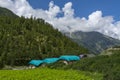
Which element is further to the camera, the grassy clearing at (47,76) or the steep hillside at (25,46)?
the steep hillside at (25,46)

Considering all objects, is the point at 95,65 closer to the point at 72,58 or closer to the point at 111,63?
the point at 111,63

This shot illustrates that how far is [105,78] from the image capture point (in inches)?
1204

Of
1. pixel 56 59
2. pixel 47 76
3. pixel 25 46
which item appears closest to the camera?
pixel 47 76

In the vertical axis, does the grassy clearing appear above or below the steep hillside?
below

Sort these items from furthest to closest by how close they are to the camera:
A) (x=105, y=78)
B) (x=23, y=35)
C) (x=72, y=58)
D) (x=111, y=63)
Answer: (x=23, y=35)
(x=72, y=58)
(x=111, y=63)
(x=105, y=78)

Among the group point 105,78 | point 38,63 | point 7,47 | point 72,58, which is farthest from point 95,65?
point 7,47

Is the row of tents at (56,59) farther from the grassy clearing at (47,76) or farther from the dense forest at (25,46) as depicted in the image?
the grassy clearing at (47,76)

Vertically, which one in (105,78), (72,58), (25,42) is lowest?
(105,78)

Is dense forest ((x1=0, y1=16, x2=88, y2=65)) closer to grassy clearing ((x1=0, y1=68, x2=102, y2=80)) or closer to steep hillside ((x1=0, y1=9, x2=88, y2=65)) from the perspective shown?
steep hillside ((x1=0, y1=9, x2=88, y2=65))

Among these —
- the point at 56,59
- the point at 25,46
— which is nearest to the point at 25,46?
the point at 25,46

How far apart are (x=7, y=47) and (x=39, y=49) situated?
22567 millimetres

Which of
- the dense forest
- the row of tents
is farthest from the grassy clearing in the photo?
the dense forest

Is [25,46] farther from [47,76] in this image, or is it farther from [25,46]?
[47,76]

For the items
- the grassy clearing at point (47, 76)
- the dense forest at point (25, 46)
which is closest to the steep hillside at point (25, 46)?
the dense forest at point (25, 46)
